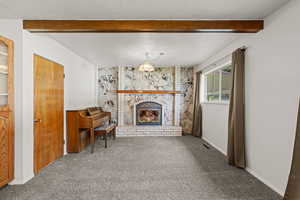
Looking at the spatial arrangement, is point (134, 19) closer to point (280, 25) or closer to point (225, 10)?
point (225, 10)

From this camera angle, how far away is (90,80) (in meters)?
5.04

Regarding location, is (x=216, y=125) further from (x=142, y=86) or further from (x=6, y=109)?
(x=6, y=109)

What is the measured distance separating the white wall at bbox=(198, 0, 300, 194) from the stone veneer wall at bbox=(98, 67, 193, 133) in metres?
3.04

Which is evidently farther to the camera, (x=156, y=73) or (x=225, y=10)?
(x=156, y=73)

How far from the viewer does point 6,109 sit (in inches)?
86.2

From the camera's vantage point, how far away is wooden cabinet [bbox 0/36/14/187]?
215cm

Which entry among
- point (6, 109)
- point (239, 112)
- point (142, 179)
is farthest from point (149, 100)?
point (6, 109)

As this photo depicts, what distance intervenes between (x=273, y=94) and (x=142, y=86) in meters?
4.10

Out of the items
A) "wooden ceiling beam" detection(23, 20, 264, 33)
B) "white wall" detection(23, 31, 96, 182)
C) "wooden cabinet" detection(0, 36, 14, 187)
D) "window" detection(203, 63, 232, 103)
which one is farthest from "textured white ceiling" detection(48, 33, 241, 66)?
"wooden cabinet" detection(0, 36, 14, 187)

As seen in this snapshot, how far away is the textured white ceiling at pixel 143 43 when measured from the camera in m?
2.87

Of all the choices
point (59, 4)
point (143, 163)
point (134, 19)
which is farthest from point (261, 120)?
point (59, 4)

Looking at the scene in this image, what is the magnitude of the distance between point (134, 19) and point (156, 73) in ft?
11.3

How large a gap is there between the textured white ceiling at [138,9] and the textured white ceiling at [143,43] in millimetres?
565

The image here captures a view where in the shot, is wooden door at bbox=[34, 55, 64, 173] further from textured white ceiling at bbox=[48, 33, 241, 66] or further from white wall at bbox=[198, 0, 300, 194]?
white wall at bbox=[198, 0, 300, 194]
